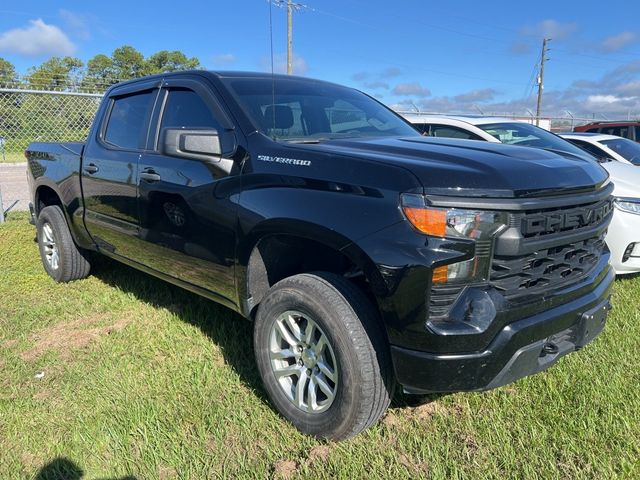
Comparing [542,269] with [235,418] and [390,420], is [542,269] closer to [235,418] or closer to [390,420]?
[390,420]

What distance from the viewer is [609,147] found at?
24.7 ft

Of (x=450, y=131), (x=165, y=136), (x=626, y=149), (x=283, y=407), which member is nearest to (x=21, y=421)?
(x=283, y=407)

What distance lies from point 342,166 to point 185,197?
120 cm

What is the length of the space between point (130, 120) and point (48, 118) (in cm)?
621

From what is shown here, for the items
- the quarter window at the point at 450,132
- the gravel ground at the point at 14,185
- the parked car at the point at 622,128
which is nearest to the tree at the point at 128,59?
the gravel ground at the point at 14,185

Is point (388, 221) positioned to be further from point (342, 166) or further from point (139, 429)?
point (139, 429)

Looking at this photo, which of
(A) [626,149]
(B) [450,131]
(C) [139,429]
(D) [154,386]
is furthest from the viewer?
(A) [626,149]

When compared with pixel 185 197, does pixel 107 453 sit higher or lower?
lower

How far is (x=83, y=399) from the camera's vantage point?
10.2 feet

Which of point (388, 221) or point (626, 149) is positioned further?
point (626, 149)

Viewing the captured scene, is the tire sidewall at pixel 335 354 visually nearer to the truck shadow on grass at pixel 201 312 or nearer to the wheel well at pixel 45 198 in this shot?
the truck shadow on grass at pixel 201 312

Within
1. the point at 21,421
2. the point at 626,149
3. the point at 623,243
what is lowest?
the point at 21,421

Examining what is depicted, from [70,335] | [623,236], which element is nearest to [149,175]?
[70,335]

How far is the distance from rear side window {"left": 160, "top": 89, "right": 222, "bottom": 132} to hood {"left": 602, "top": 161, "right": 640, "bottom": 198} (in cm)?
341
